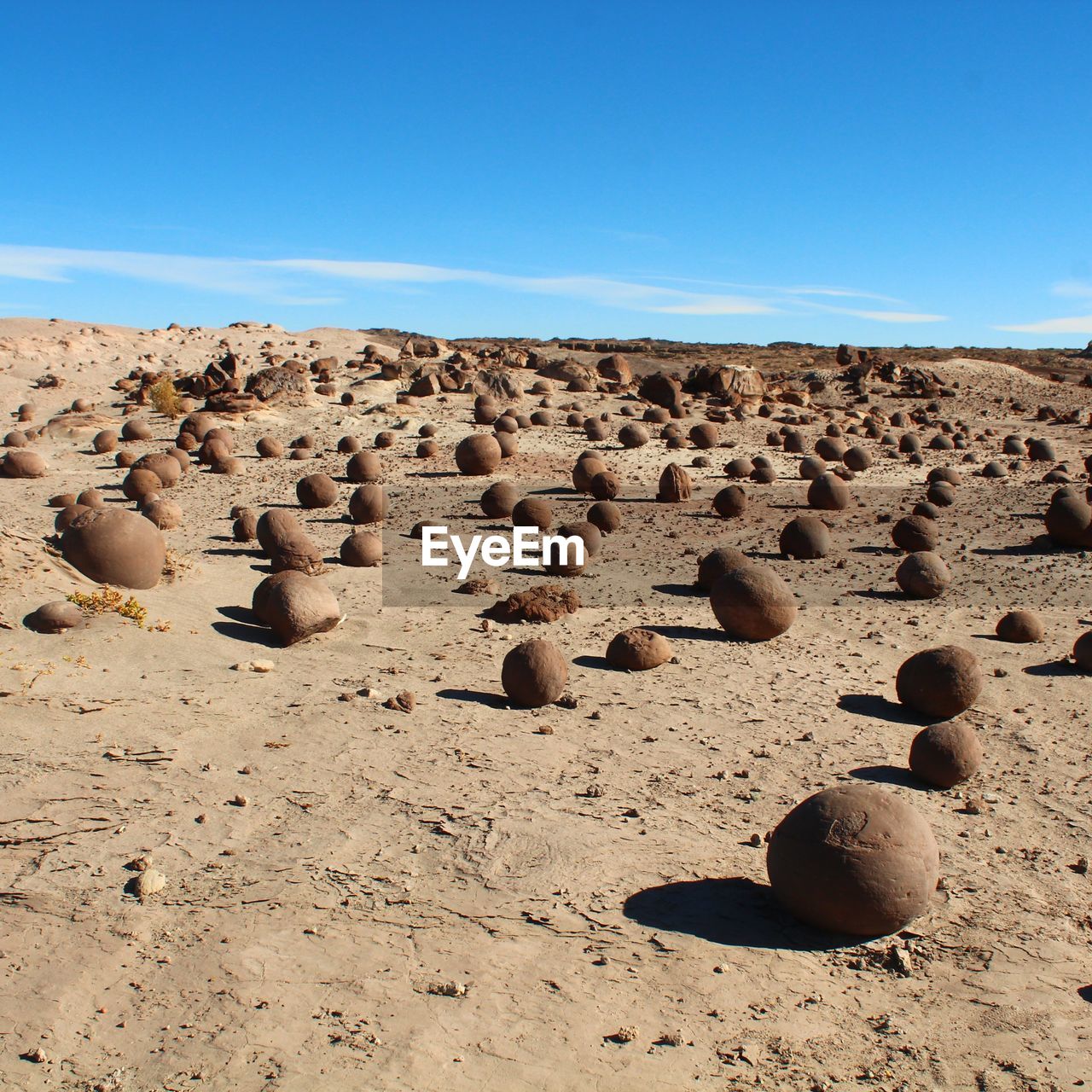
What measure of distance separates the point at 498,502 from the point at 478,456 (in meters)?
3.11

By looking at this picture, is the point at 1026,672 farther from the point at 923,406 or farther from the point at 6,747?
the point at 923,406

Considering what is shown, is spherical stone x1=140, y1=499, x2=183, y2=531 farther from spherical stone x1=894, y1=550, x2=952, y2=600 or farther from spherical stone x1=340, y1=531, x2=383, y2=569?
spherical stone x1=894, y1=550, x2=952, y2=600

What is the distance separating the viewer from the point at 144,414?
2275 centimetres

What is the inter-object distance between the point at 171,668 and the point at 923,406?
2715 cm

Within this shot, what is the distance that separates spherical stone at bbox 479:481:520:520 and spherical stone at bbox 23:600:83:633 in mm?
7019

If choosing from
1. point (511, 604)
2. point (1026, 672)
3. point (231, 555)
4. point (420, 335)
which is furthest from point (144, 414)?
point (420, 335)

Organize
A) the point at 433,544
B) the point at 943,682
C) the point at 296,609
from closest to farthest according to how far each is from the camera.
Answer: the point at 943,682 < the point at 296,609 < the point at 433,544

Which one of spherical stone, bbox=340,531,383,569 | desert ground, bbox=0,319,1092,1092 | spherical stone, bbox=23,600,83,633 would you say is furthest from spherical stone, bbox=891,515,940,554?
spherical stone, bbox=23,600,83,633

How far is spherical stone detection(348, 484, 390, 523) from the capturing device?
1426 centimetres

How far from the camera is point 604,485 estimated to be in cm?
1552

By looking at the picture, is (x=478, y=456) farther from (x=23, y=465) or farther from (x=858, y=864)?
(x=858, y=864)

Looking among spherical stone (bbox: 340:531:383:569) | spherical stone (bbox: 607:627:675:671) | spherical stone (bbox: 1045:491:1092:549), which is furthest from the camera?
spherical stone (bbox: 1045:491:1092:549)

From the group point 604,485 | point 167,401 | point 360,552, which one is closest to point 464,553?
point 360,552

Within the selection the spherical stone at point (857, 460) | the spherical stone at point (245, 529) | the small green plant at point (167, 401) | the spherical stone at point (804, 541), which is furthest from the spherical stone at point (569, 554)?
the small green plant at point (167, 401)
